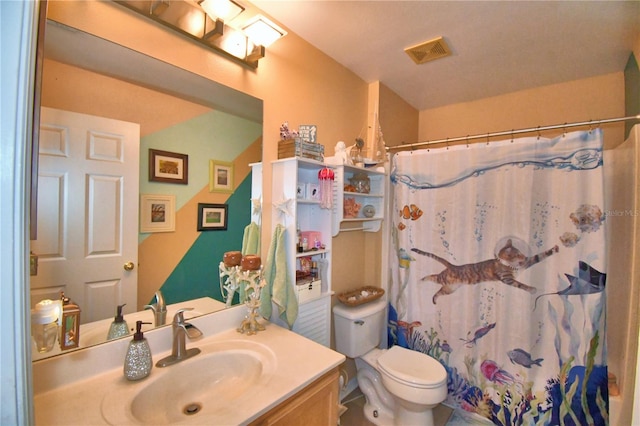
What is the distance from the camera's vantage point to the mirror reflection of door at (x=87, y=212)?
93 cm

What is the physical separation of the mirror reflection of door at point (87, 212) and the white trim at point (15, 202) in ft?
2.30

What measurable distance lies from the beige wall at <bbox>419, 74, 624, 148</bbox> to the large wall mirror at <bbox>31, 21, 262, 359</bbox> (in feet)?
6.94

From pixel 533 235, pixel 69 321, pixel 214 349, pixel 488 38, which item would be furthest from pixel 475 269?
pixel 69 321

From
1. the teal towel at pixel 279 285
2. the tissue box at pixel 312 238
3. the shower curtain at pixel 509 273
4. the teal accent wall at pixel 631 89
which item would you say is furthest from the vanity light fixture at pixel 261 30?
the teal accent wall at pixel 631 89

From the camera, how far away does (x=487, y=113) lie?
2.57 meters

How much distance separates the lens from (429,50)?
6.11ft

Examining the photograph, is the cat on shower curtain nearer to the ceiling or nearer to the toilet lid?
the toilet lid

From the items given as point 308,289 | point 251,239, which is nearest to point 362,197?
point 308,289

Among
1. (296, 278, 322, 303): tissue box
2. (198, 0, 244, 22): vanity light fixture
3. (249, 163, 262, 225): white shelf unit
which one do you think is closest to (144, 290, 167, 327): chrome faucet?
(249, 163, 262, 225): white shelf unit

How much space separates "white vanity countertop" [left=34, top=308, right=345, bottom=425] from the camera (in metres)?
0.82

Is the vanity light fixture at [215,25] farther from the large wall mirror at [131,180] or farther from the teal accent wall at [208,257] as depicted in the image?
the teal accent wall at [208,257]

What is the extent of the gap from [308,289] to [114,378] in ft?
3.06

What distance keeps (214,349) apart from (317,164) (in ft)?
3.46

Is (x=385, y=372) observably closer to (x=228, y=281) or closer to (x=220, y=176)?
(x=228, y=281)
